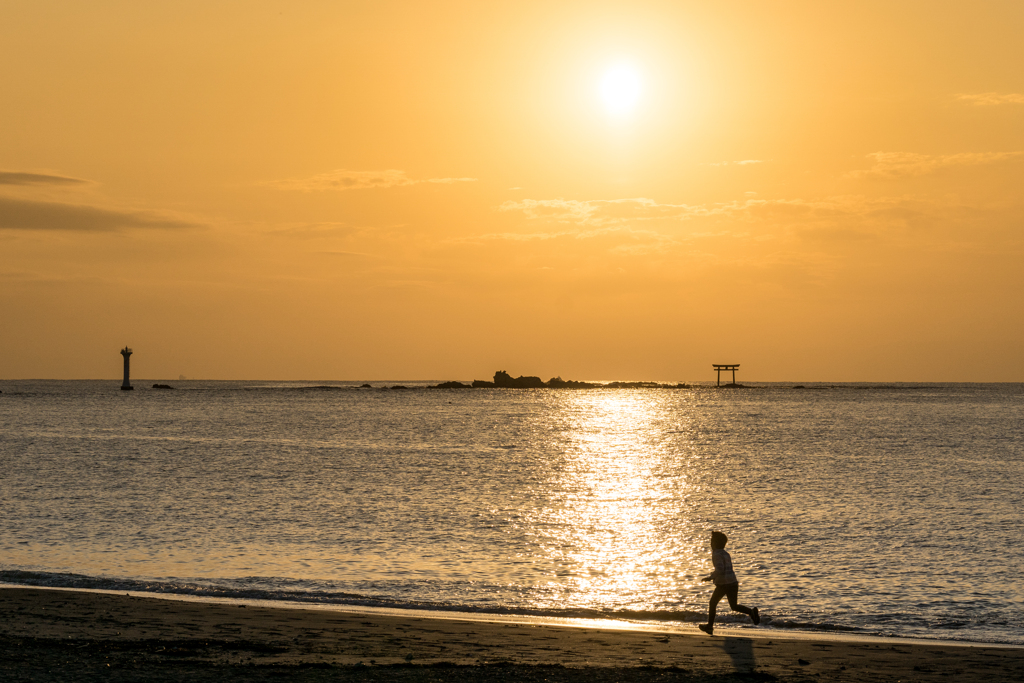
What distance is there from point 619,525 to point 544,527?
290 cm

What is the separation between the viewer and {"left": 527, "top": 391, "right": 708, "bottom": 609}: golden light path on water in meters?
23.7

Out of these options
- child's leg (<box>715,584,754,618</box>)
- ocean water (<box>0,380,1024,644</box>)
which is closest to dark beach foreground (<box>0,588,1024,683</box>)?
child's leg (<box>715,584,754,618</box>)

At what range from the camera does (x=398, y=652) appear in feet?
48.7

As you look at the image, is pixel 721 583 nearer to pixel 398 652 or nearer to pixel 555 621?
pixel 555 621

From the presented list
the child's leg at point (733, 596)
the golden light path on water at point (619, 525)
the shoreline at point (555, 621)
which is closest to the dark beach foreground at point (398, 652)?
the shoreline at point (555, 621)

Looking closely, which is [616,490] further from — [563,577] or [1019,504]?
[563,577]

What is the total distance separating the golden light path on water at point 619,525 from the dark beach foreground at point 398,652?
17.4ft

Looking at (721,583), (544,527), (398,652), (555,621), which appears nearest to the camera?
(398,652)

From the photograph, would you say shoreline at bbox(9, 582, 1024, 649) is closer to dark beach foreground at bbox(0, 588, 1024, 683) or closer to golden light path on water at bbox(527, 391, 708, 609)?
dark beach foreground at bbox(0, 588, 1024, 683)

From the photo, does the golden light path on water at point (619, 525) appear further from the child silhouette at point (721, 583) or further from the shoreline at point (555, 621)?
the child silhouette at point (721, 583)

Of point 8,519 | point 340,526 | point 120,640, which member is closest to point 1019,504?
point 340,526

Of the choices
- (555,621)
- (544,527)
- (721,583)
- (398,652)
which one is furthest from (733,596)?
(544,527)

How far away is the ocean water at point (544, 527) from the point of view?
855 inches

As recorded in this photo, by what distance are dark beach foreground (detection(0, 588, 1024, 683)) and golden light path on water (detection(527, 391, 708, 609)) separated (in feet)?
17.4
